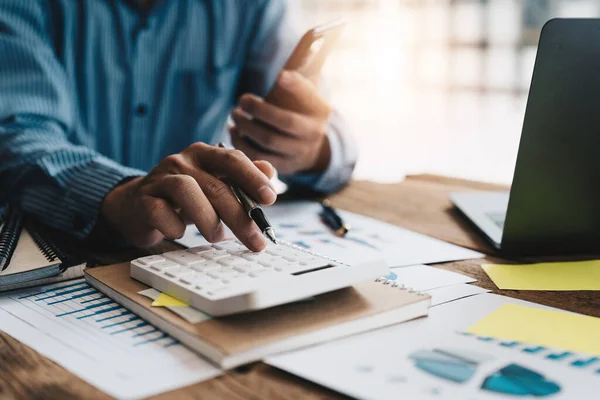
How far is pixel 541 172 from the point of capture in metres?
0.76

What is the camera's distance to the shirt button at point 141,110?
1.39 meters

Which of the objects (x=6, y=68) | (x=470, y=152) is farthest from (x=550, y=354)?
(x=470, y=152)

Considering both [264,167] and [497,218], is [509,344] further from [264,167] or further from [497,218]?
[497,218]

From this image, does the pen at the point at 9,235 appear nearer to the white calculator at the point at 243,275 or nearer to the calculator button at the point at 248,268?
the white calculator at the point at 243,275

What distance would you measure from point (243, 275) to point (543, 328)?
0.86ft

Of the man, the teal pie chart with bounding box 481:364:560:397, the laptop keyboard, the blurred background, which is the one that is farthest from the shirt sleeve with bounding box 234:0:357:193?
the blurred background

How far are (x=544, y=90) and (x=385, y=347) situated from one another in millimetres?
390

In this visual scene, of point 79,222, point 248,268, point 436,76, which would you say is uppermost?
point 436,76

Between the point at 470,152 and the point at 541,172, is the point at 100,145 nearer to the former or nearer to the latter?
the point at 541,172

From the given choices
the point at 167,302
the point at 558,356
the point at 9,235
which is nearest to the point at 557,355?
the point at 558,356

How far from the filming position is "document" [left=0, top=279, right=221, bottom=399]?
0.45 m

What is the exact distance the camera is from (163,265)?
0.61 meters

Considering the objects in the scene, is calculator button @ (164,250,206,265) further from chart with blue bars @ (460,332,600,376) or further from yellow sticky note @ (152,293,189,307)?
chart with blue bars @ (460,332,600,376)

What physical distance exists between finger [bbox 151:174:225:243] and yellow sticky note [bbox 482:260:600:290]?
0.31m
